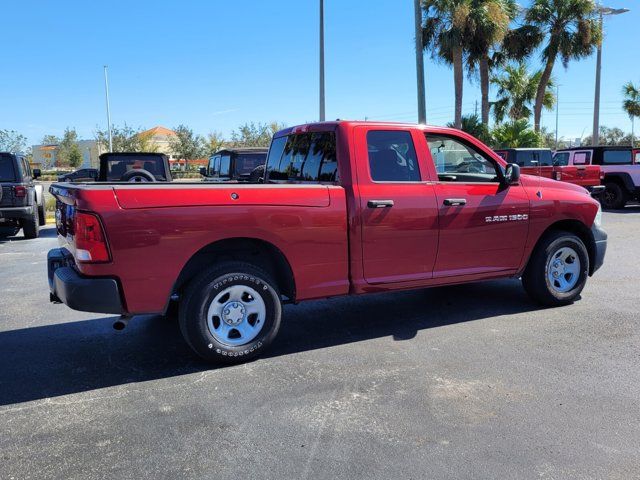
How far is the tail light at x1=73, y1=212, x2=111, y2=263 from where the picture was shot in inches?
150

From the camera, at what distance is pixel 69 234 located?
4.16 metres

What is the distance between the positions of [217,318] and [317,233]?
1.07m

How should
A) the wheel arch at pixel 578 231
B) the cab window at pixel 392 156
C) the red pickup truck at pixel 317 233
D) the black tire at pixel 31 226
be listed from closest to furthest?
the red pickup truck at pixel 317 233, the cab window at pixel 392 156, the wheel arch at pixel 578 231, the black tire at pixel 31 226

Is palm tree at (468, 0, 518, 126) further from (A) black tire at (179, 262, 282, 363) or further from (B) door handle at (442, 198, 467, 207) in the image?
(A) black tire at (179, 262, 282, 363)

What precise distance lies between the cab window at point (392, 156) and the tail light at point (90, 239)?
2.31 metres

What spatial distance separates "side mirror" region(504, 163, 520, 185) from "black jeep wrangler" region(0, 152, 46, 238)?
32.3ft

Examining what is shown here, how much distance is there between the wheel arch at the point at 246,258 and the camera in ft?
14.1

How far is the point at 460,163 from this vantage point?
5.76 m

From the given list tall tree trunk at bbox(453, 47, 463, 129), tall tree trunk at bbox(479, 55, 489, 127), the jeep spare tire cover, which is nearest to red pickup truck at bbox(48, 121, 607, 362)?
the jeep spare tire cover

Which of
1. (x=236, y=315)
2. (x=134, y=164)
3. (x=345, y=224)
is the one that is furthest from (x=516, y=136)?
(x=236, y=315)

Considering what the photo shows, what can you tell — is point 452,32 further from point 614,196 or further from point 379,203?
point 379,203

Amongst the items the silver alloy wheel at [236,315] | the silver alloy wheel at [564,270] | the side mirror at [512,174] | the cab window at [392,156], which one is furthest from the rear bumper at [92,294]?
the silver alloy wheel at [564,270]

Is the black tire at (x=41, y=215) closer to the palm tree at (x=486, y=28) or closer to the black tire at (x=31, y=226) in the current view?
the black tire at (x=31, y=226)

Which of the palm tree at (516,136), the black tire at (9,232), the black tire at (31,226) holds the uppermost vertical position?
the palm tree at (516,136)
